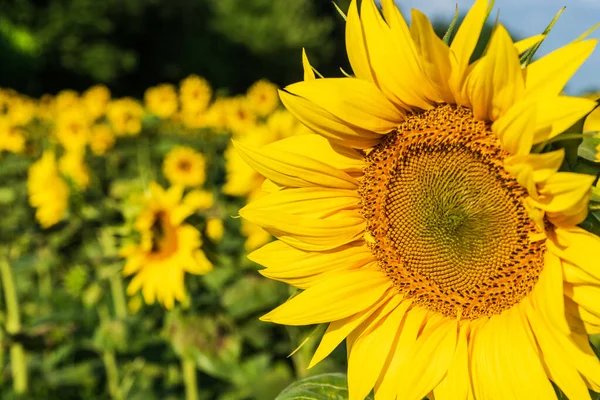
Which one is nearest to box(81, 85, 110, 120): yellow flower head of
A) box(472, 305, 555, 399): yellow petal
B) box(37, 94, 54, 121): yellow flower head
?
box(37, 94, 54, 121): yellow flower head

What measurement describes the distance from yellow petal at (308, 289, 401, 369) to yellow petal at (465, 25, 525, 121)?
1.58 feet

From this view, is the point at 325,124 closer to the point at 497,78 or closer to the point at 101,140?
the point at 497,78

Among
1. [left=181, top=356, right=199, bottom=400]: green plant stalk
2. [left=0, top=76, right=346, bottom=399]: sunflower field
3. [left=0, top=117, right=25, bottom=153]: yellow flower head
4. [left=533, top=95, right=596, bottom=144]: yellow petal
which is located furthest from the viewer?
[left=0, top=117, right=25, bottom=153]: yellow flower head

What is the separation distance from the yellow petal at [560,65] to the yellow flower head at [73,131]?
16.1ft

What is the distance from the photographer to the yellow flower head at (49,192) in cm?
471

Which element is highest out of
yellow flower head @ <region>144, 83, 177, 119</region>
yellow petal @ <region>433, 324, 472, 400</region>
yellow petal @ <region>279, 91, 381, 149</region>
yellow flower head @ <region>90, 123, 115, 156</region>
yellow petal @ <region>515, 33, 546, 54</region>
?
yellow flower head @ <region>144, 83, 177, 119</region>

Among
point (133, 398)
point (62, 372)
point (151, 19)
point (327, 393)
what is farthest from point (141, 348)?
point (151, 19)

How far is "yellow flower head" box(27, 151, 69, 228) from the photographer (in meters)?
4.71

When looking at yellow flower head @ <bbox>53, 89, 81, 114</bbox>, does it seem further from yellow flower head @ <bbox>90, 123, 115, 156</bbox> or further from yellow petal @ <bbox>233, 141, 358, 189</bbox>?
yellow petal @ <bbox>233, 141, 358, 189</bbox>

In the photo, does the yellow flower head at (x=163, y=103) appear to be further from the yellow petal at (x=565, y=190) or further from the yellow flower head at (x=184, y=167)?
the yellow petal at (x=565, y=190)

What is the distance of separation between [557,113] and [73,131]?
18.6 feet

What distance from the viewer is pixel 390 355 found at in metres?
1.55

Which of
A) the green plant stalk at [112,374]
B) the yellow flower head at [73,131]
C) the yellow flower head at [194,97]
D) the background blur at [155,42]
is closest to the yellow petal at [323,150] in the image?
the green plant stalk at [112,374]

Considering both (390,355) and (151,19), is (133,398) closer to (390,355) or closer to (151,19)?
(390,355)
